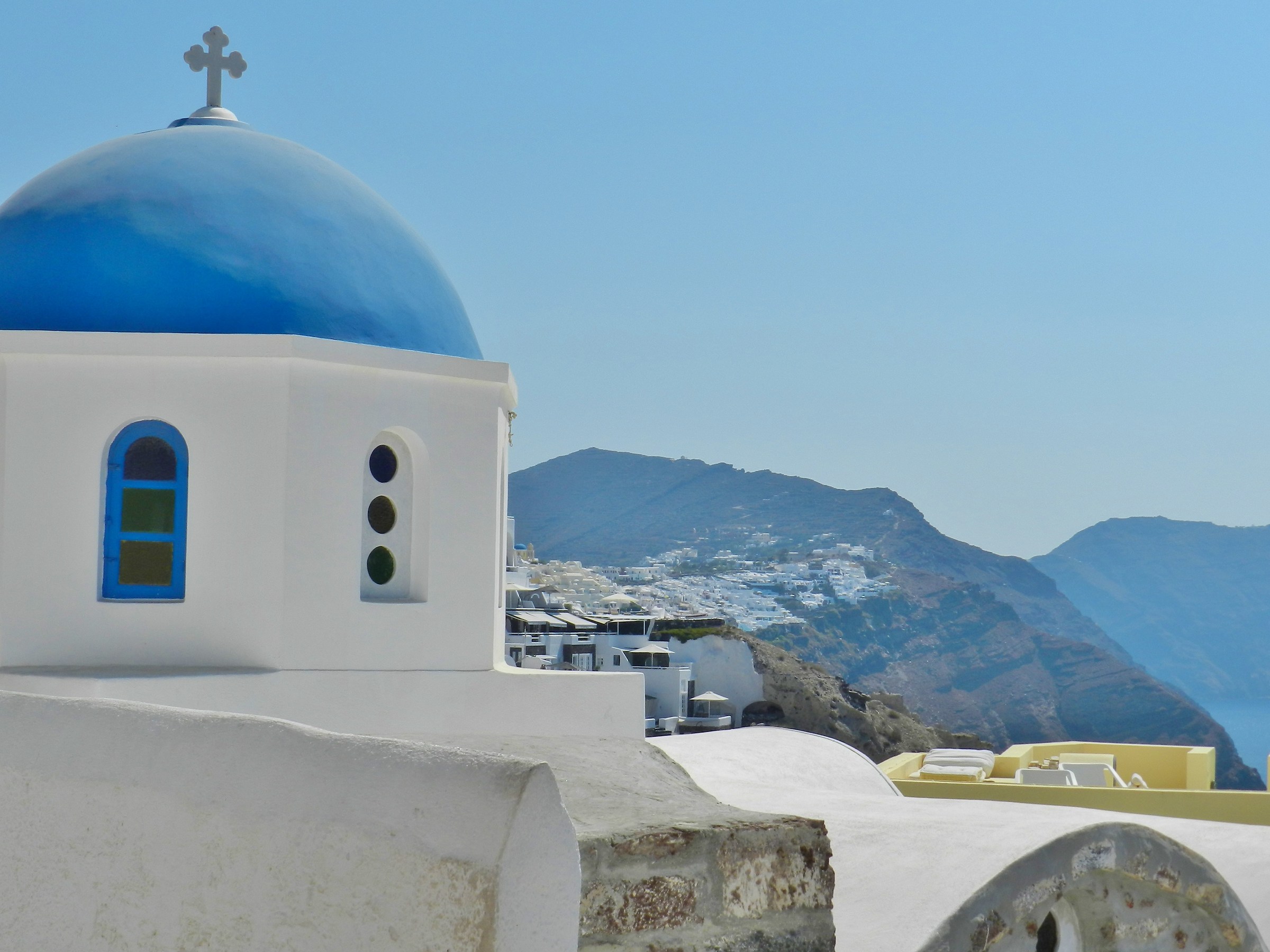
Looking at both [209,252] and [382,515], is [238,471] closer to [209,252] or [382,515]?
[382,515]

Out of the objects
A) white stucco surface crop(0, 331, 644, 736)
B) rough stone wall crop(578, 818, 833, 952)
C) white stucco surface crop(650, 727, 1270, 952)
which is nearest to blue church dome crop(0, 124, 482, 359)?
white stucco surface crop(0, 331, 644, 736)

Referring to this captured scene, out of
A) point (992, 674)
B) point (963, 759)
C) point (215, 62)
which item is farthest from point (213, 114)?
point (992, 674)

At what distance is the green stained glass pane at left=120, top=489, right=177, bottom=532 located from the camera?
18.0 feet

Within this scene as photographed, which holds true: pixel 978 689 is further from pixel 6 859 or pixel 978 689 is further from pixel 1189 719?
pixel 6 859

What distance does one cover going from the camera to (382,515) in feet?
19.4

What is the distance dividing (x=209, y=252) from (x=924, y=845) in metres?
3.99

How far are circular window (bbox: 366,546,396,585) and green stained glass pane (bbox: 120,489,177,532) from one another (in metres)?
0.89

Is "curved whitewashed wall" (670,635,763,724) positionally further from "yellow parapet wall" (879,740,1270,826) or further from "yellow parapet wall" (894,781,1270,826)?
"yellow parapet wall" (894,781,1270,826)

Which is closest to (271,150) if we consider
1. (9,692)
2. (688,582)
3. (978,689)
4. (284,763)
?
(9,692)

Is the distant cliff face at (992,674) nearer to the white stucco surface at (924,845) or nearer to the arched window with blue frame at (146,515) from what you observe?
the white stucco surface at (924,845)

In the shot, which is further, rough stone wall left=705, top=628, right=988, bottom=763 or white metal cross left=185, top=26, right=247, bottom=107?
rough stone wall left=705, top=628, right=988, bottom=763

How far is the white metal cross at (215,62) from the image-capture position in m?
6.84

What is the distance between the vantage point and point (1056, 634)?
82.6 metres

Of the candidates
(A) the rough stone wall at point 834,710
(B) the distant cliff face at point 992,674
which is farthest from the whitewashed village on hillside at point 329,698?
(B) the distant cliff face at point 992,674
